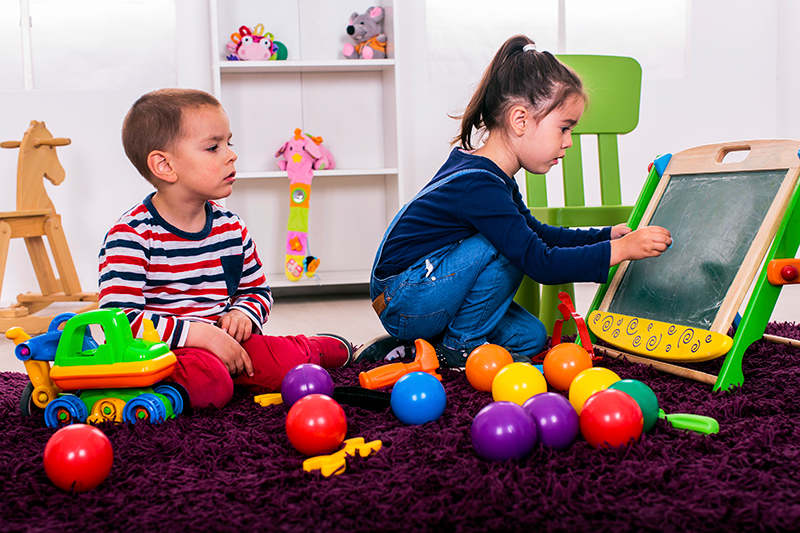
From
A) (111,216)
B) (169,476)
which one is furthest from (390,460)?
(111,216)

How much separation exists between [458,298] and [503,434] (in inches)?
22.1

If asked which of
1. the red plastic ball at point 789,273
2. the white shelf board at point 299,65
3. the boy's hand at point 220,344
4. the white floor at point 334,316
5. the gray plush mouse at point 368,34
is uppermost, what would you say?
the gray plush mouse at point 368,34

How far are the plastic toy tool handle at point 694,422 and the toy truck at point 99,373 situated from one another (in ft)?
2.48

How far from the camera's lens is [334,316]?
2168 millimetres

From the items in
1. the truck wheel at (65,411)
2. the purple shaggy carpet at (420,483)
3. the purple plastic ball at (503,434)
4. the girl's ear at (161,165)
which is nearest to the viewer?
the purple shaggy carpet at (420,483)

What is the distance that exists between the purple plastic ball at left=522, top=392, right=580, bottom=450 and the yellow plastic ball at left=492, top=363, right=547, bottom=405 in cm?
16

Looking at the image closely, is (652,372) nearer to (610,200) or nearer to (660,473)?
(660,473)

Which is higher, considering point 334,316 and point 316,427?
point 316,427

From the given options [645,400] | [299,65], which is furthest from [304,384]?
[299,65]

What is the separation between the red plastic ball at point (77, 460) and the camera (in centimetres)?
75

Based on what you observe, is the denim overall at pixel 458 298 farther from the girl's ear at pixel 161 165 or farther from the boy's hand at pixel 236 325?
the girl's ear at pixel 161 165

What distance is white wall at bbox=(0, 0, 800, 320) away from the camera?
2.57m

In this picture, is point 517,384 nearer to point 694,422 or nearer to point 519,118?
point 694,422

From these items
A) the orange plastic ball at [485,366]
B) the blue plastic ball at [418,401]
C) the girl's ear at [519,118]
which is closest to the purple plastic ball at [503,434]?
the blue plastic ball at [418,401]
